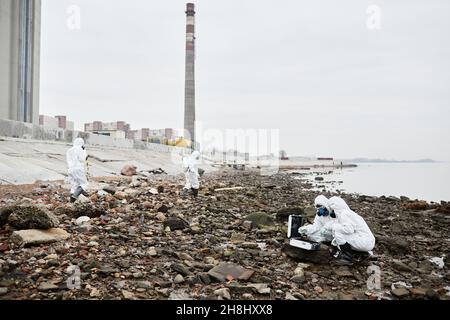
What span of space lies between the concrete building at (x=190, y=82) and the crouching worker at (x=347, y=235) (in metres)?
52.4

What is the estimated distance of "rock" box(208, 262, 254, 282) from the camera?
471 centimetres

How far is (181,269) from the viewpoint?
484 centimetres

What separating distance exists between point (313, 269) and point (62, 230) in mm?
4344

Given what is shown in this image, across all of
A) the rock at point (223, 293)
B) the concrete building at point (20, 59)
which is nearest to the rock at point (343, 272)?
the rock at point (223, 293)

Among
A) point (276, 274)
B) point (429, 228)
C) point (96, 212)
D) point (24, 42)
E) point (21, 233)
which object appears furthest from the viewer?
point (24, 42)

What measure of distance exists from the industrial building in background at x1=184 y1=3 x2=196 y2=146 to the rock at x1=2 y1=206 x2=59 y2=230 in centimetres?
5164

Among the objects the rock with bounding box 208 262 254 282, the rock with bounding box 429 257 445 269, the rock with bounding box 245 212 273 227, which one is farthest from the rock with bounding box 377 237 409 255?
the rock with bounding box 208 262 254 282

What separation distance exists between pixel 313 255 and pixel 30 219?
15.7ft

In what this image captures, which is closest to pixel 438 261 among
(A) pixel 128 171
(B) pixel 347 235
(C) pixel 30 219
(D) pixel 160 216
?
(B) pixel 347 235

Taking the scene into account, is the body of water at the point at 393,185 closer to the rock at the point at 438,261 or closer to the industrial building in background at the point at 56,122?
the rock at the point at 438,261

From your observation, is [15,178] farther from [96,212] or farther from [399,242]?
[399,242]

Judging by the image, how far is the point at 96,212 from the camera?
7.43 metres
